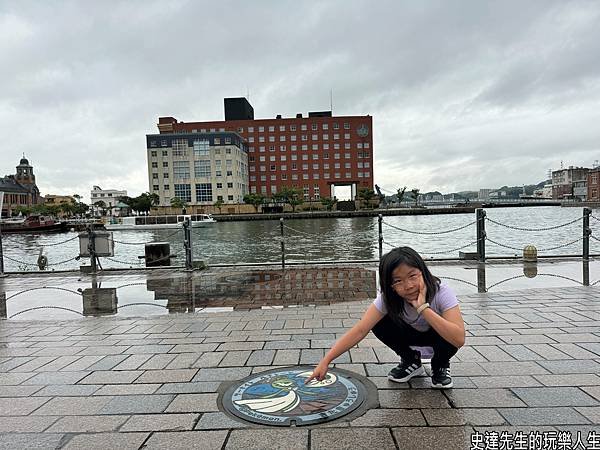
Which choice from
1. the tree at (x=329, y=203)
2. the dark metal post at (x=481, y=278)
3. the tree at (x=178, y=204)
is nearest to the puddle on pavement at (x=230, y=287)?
the dark metal post at (x=481, y=278)

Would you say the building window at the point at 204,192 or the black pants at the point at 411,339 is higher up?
the building window at the point at 204,192

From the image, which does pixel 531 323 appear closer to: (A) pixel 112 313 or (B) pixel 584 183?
(A) pixel 112 313

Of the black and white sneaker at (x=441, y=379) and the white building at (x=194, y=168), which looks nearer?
the black and white sneaker at (x=441, y=379)

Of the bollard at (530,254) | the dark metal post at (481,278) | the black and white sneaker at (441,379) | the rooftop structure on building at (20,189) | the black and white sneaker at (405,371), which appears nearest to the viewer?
the black and white sneaker at (441,379)

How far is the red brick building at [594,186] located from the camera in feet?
405

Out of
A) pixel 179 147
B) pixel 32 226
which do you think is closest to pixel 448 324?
pixel 32 226

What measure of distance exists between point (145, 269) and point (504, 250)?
718 inches

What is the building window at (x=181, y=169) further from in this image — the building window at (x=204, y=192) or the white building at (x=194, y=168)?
the building window at (x=204, y=192)

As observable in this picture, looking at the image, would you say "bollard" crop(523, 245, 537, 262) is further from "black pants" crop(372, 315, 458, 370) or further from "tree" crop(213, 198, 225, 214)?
"tree" crop(213, 198, 225, 214)

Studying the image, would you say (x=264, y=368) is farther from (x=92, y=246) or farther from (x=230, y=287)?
(x=92, y=246)

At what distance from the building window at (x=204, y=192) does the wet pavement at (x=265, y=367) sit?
305 feet

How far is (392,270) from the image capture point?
125 inches

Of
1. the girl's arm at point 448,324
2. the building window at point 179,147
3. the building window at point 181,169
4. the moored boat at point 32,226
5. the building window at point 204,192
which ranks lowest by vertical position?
the moored boat at point 32,226

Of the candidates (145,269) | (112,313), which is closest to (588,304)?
(112,313)
